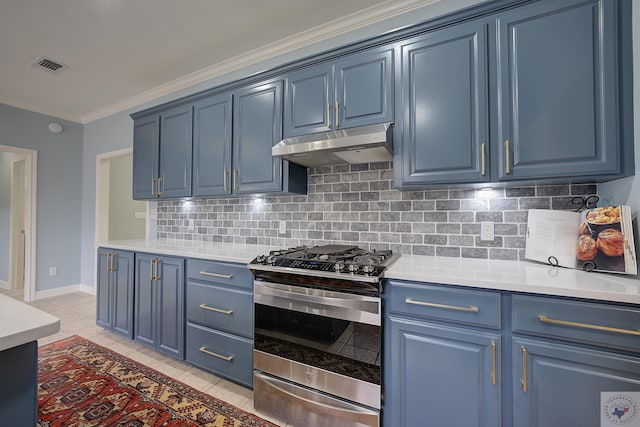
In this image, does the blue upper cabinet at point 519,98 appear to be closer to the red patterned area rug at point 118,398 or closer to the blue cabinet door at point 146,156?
the red patterned area rug at point 118,398

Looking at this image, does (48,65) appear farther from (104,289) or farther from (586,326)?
(586,326)

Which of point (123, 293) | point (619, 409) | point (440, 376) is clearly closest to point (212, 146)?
point (123, 293)

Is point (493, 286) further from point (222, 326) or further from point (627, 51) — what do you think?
point (222, 326)

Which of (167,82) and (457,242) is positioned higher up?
(167,82)

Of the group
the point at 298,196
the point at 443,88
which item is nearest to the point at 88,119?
the point at 298,196

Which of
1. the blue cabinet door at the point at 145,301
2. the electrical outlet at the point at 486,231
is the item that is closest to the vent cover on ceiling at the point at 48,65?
the blue cabinet door at the point at 145,301

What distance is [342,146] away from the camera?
1.76 meters

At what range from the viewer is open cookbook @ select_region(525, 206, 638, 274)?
1.31 meters

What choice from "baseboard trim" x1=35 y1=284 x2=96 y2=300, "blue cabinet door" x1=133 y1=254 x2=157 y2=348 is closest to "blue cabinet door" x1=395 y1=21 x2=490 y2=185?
"blue cabinet door" x1=133 y1=254 x2=157 y2=348

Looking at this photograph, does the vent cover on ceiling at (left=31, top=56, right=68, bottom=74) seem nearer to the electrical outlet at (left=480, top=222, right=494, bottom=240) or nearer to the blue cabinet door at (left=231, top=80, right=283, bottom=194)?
the blue cabinet door at (left=231, top=80, right=283, bottom=194)

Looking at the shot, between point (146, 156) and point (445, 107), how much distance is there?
299 centimetres

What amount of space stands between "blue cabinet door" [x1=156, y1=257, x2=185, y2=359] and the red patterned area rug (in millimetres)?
210

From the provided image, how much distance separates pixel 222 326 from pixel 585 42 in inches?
107

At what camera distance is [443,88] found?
167 centimetres
